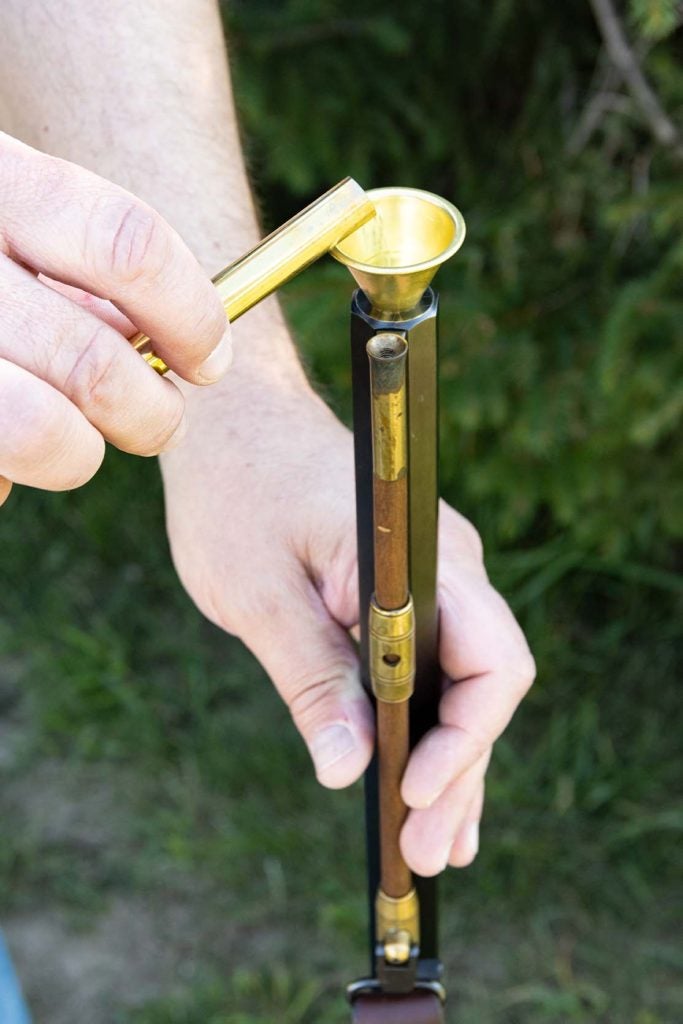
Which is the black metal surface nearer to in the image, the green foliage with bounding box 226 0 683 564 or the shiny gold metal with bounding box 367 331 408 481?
the shiny gold metal with bounding box 367 331 408 481

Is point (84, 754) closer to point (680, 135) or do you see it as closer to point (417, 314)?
point (680, 135)

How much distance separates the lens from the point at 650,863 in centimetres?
202

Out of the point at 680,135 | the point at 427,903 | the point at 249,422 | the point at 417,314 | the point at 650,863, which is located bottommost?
the point at 650,863

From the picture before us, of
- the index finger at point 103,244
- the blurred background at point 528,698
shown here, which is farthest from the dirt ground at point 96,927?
the index finger at point 103,244

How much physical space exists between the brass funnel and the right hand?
0.11 meters

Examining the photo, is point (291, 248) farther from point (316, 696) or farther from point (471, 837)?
point (471, 837)

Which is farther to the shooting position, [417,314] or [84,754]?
[84,754]

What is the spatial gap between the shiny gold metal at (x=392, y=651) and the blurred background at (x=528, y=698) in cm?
98

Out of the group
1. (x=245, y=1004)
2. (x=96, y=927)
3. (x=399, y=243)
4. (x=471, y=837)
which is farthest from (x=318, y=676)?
(x=96, y=927)

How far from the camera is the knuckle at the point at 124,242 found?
0.65m

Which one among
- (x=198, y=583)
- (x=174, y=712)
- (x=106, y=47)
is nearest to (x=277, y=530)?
(x=198, y=583)

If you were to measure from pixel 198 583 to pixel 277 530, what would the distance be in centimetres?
11

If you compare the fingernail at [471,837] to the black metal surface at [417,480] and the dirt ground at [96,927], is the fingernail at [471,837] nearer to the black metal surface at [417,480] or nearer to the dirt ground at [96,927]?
the black metal surface at [417,480]

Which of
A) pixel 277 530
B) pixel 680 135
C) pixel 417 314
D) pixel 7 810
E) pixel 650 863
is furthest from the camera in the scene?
pixel 7 810
